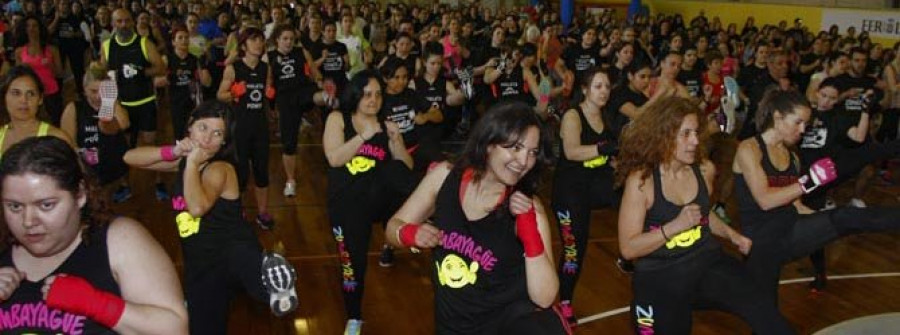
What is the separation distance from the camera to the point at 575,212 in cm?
506

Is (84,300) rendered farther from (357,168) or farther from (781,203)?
(781,203)

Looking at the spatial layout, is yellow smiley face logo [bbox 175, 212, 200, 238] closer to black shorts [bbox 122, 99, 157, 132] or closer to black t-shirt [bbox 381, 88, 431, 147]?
black t-shirt [bbox 381, 88, 431, 147]

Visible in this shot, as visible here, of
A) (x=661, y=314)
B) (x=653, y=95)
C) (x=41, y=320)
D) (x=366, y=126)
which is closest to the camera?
(x=41, y=320)

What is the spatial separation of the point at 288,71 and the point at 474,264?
5.65 m

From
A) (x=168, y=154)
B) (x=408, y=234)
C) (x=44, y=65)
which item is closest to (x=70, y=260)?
(x=408, y=234)

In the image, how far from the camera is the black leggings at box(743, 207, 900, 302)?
4.20 metres

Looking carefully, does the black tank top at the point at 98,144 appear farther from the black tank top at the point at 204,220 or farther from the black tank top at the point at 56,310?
the black tank top at the point at 56,310

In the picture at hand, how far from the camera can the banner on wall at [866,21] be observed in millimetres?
16891

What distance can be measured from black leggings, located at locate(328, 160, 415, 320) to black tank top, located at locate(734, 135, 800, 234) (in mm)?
1840

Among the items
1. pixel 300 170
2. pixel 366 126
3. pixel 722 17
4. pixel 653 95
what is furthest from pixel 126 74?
pixel 722 17

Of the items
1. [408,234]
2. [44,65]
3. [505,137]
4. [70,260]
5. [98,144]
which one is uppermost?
[505,137]

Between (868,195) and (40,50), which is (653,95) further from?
(40,50)

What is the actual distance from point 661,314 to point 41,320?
248 cm

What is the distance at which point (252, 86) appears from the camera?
7074 mm
